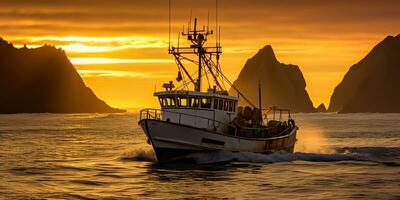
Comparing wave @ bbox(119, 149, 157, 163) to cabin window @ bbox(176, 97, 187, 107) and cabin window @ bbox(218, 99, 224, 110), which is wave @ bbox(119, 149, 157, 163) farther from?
cabin window @ bbox(218, 99, 224, 110)

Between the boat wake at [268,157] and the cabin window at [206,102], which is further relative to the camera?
the cabin window at [206,102]

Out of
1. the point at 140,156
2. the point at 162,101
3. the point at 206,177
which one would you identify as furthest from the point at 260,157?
the point at 140,156

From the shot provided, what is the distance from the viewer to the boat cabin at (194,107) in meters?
43.0

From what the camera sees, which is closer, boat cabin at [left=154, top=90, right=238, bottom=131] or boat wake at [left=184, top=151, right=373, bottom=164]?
boat wake at [left=184, top=151, right=373, bottom=164]

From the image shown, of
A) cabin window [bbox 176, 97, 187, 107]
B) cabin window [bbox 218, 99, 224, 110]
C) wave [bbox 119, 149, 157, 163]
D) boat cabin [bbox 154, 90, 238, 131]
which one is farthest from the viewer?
wave [bbox 119, 149, 157, 163]

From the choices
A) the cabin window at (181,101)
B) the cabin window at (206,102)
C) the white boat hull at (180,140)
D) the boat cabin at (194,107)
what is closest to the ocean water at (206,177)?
the white boat hull at (180,140)

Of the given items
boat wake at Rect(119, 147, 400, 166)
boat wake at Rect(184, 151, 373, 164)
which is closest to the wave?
boat wake at Rect(119, 147, 400, 166)

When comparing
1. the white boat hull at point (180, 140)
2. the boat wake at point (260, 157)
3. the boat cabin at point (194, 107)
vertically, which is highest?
the boat cabin at point (194, 107)

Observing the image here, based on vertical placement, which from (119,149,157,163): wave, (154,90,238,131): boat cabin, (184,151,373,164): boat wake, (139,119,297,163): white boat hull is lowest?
(119,149,157,163): wave

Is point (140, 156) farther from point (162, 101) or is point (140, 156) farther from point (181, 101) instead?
point (181, 101)

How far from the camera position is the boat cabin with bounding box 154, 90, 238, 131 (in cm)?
4303

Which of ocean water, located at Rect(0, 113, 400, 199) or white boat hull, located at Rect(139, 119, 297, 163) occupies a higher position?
white boat hull, located at Rect(139, 119, 297, 163)

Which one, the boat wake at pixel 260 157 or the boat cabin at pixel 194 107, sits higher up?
the boat cabin at pixel 194 107

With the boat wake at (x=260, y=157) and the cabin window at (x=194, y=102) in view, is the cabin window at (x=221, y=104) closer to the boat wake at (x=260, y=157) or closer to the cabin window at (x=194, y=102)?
the cabin window at (x=194, y=102)
